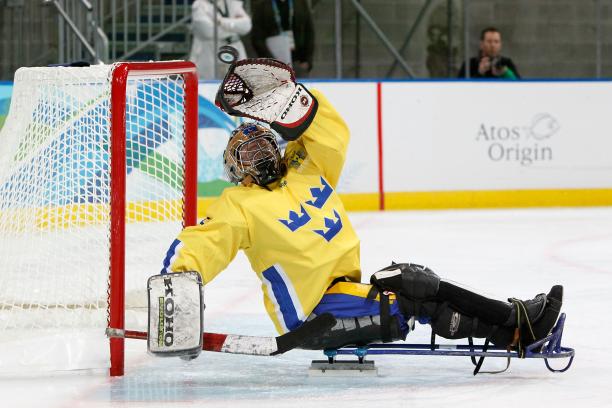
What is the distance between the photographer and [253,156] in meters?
3.42

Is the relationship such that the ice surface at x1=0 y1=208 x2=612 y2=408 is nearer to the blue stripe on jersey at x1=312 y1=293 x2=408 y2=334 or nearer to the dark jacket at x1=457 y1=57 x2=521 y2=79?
the blue stripe on jersey at x1=312 y1=293 x2=408 y2=334

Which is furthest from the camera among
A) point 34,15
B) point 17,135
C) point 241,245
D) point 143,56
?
point 143,56

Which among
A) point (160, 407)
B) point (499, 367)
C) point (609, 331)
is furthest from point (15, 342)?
point (609, 331)

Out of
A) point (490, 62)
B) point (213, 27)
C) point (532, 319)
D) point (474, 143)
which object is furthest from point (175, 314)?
point (490, 62)

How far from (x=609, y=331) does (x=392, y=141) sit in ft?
16.1

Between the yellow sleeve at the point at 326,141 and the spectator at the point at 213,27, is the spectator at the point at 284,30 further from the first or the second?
the yellow sleeve at the point at 326,141

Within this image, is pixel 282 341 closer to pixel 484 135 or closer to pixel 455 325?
pixel 455 325

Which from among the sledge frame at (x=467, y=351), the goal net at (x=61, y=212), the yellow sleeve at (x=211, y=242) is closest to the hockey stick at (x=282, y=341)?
the sledge frame at (x=467, y=351)

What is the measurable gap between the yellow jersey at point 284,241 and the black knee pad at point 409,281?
10 cm

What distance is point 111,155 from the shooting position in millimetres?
3471

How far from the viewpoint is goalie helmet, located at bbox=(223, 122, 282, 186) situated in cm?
341

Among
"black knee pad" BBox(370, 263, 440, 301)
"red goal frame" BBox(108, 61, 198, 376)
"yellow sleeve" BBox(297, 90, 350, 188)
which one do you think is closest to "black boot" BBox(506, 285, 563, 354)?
"black knee pad" BBox(370, 263, 440, 301)

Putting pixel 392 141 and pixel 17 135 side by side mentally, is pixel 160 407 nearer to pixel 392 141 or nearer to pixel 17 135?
pixel 17 135

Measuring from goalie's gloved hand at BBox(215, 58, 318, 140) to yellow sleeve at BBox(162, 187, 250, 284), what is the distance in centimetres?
27
